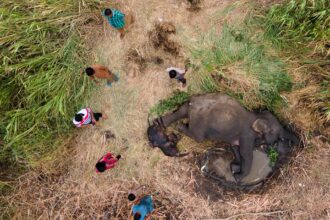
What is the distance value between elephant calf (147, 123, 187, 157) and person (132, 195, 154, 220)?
80 cm

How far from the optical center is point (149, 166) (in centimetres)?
493

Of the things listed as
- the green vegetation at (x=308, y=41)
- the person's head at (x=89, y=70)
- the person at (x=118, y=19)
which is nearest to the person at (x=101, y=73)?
the person's head at (x=89, y=70)

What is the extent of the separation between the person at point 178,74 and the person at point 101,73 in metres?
0.91

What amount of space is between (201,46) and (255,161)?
6.44 ft

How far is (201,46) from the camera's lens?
15.8ft

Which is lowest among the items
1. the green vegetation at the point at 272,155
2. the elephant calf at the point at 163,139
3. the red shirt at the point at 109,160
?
the red shirt at the point at 109,160

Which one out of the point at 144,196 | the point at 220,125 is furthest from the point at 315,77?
the point at 144,196

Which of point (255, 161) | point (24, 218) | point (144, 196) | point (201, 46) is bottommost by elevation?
point (24, 218)

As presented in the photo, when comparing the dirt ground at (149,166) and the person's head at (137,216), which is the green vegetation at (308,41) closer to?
the dirt ground at (149,166)

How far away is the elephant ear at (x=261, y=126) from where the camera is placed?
4.50 metres

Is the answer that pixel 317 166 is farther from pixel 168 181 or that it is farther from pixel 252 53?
pixel 168 181

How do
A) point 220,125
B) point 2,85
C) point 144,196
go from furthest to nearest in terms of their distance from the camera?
1. point 144,196
2. point 2,85
3. point 220,125

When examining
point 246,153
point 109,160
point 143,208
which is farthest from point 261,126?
point 109,160

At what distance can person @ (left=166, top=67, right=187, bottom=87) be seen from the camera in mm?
4441
